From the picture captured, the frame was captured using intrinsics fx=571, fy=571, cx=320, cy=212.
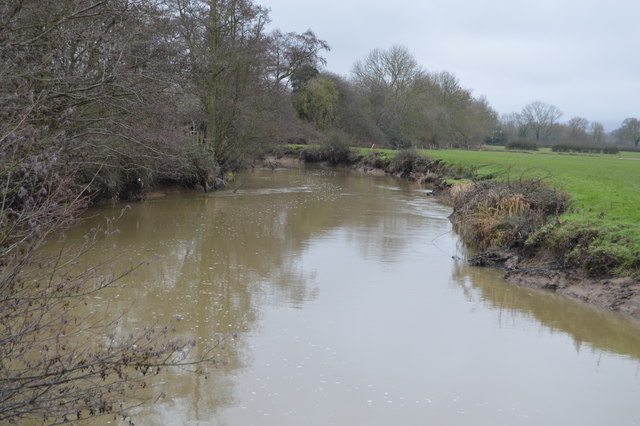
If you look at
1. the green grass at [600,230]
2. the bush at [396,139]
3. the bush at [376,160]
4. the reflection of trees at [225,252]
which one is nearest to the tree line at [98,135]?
the reflection of trees at [225,252]

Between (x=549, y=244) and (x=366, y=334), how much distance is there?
5064 millimetres

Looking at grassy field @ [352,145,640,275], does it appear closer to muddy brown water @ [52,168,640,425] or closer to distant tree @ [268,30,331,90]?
muddy brown water @ [52,168,640,425]

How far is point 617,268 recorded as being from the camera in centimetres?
941

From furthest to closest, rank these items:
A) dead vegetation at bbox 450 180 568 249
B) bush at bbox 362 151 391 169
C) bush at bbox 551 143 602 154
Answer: bush at bbox 551 143 602 154 < bush at bbox 362 151 391 169 < dead vegetation at bbox 450 180 568 249

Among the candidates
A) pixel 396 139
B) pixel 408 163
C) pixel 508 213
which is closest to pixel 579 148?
pixel 396 139

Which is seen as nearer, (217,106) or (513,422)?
(513,422)

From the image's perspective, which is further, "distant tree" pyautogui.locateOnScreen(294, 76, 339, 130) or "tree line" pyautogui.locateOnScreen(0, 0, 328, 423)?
"distant tree" pyautogui.locateOnScreen(294, 76, 339, 130)

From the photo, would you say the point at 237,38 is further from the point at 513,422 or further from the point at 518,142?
the point at 518,142

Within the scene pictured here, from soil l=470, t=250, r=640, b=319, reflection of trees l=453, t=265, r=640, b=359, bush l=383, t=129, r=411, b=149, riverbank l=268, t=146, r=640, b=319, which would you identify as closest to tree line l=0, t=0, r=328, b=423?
reflection of trees l=453, t=265, r=640, b=359

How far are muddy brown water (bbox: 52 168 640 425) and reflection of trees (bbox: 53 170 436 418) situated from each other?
0.04 m

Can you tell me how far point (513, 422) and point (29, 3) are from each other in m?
8.18

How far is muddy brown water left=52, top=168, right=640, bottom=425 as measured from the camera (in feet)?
18.6

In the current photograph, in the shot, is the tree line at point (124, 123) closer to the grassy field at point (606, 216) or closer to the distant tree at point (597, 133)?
the distant tree at point (597, 133)

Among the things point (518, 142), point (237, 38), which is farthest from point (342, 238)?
point (518, 142)
